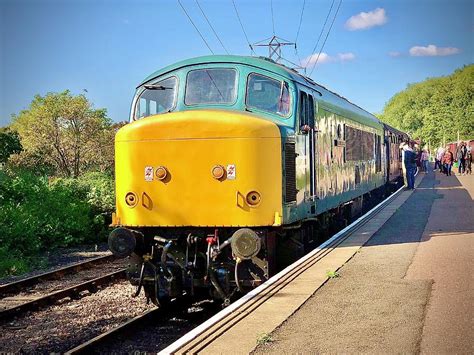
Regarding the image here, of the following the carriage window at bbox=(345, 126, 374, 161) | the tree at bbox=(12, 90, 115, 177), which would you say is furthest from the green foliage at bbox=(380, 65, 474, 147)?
the carriage window at bbox=(345, 126, 374, 161)

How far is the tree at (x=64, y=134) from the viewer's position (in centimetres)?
2781

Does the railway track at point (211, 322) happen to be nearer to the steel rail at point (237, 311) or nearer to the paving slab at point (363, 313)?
the steel rail at point (237, 311)

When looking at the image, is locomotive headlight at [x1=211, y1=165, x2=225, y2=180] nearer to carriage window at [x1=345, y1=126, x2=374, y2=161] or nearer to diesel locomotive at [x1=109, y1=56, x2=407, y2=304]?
diesel locomotive at [x1=109, y1=56, x2=407, y2=304]

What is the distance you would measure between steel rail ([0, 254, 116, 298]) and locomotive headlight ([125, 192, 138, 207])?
10.4 feet

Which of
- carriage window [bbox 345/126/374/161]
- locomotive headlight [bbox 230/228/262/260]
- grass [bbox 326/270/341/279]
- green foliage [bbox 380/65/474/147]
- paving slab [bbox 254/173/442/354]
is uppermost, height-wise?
green foliage [bbox 380/65/474/147]

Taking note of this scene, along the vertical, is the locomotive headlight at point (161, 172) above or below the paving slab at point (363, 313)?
above

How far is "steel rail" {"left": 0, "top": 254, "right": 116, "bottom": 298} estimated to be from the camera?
10507 millimetres

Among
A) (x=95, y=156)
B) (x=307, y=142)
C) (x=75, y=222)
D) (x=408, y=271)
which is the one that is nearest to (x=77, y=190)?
(x=75, y=222)

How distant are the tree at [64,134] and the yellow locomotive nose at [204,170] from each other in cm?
1996

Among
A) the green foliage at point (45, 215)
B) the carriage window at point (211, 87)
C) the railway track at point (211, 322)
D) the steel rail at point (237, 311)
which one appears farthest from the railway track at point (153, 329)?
the green foliage at point (45, 215)

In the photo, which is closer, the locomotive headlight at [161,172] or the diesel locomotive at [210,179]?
the diesel locomotive at [210,179]

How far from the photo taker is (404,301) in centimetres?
688

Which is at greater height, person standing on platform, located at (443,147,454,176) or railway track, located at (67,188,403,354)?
person standing on platform, located at (443,147,454,176)

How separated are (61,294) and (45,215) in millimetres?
7319
